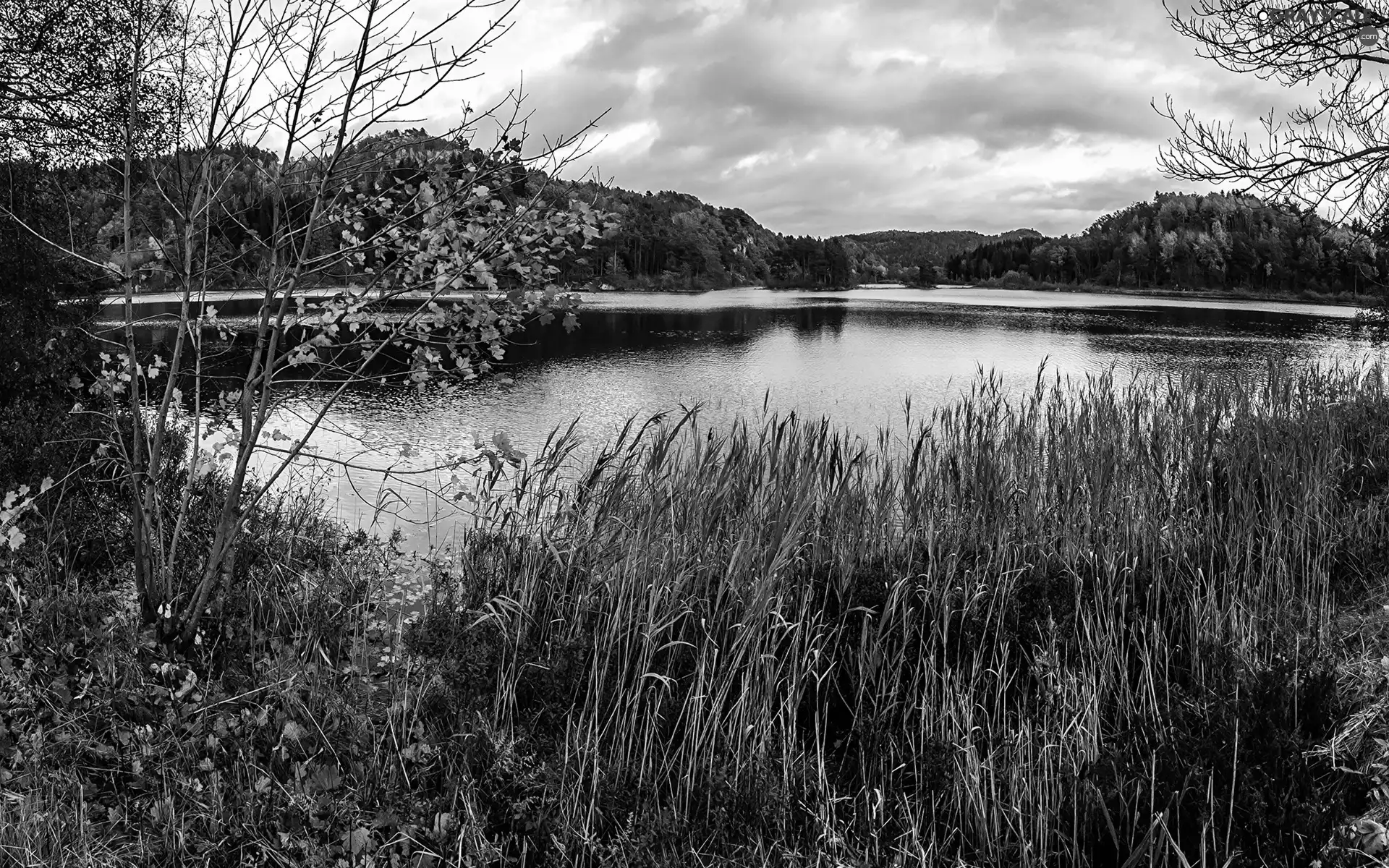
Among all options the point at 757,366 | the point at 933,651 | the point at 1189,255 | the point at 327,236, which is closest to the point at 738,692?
the point at 933,651

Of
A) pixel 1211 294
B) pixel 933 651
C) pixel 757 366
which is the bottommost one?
pixel 933 651

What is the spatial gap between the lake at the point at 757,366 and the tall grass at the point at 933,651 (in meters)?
1.41

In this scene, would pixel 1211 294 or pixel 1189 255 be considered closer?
pixel 1211 294

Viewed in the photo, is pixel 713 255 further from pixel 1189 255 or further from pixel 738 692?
pixel 738 692

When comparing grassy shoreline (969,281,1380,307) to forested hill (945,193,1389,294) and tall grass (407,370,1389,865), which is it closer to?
forested hill (945,193,1389,294)

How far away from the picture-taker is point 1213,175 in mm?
10461

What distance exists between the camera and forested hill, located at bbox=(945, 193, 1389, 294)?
3718 inches

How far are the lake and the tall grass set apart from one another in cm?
141

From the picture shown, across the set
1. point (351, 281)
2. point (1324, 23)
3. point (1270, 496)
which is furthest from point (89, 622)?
point (1324, 23)

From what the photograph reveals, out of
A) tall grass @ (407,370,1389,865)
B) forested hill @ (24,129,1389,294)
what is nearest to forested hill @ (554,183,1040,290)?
forested hill @ (24,129,1389,294)

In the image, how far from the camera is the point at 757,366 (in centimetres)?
2425

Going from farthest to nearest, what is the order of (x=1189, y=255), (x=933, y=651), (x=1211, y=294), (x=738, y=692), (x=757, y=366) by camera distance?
(x=1189, y=255) → (x=1211, y=294) → (x=757, y=366) → (x=738, y=692) → (x=933, y=651)

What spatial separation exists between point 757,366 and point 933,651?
20543mm

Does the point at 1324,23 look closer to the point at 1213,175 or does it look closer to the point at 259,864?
the point at 1213,175
